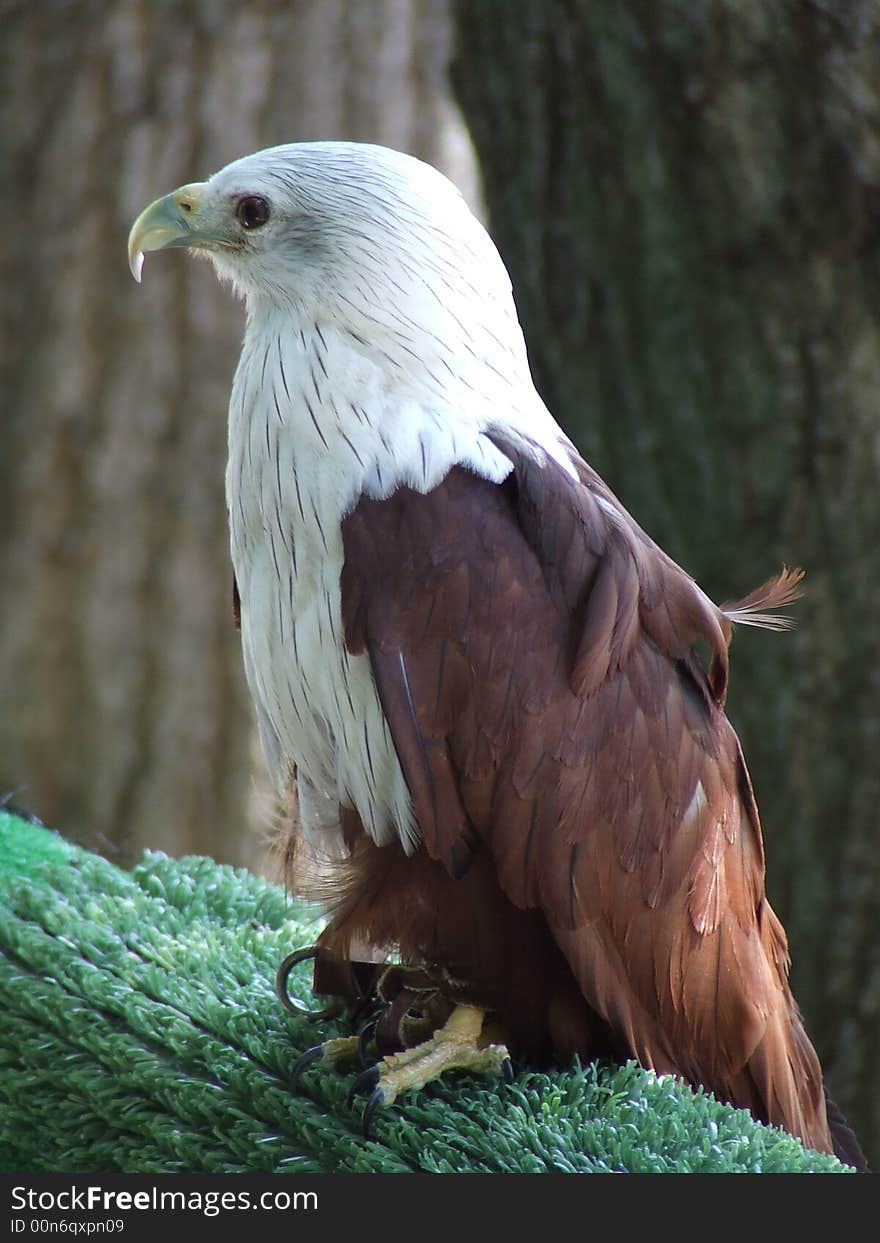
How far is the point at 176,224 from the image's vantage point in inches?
95.1

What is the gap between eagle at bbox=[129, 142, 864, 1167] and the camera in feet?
6.50

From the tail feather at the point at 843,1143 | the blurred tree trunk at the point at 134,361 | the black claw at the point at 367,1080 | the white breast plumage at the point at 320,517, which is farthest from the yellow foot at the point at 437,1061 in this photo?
the blurred tree trunk at the point at 134,361

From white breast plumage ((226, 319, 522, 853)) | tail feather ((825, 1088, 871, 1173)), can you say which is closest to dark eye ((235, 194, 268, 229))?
white breast plumage ((226, 319, 522, 853))

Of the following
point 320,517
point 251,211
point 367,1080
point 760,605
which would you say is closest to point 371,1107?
point 367,1080

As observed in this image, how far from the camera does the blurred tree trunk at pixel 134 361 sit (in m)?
4.89

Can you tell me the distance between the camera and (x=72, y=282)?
4941mm

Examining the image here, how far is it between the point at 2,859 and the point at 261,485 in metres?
1.20

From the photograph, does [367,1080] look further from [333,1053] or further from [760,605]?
[760,605]

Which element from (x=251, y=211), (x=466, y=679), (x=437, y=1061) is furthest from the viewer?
(x=251, y=211)

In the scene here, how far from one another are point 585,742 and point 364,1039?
64 cm

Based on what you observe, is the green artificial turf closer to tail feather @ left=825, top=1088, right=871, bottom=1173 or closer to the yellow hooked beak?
tail feather @ left=825, top=1088, right=871, bottom=1173

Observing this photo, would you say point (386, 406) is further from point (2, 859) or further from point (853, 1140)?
point (853, 1140)

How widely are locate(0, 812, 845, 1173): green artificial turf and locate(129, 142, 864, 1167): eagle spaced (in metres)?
0.11

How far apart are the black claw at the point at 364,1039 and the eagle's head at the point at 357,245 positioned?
3.73 ft
